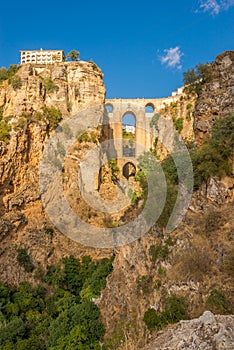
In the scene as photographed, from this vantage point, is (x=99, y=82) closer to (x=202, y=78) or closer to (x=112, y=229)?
(x=202, y=78)

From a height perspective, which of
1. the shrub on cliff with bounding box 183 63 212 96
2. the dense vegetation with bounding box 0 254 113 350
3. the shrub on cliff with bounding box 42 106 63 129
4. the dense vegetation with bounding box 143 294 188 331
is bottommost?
the dense vegetation with bounding box 0 254 113 350

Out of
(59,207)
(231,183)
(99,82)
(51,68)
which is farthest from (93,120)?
(231,183)

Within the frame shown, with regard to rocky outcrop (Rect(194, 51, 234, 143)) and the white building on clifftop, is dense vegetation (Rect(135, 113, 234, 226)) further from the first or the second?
the white building on clifftop

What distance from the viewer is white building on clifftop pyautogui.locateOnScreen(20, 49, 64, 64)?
37484 mm

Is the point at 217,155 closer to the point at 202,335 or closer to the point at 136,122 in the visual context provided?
the point at 202,335

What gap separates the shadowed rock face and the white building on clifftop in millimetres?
32505

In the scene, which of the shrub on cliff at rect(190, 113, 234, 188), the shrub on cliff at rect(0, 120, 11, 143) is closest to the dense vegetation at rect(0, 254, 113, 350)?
the shrub on cliff at rect(0, 120, 11, 143)

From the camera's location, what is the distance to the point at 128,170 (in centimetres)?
3853

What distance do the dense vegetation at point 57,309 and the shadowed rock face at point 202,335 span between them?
27.2 feet

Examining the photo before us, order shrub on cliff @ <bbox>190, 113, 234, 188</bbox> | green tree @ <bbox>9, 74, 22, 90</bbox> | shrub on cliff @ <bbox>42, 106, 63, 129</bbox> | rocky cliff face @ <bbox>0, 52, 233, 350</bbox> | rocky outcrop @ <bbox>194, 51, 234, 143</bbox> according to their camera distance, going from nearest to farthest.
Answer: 1. rocky cliff face @ <bbox>0, 52, 233, 350</bbox>
2. shrub on cliff @ <bbox>190, 113, 234, 188</bbox>
3. rocky outcrop @ <bbox>194, 51, 234, 143</bbox>
4. shrub on cliff @ <bbox>42, 106, 63, 129</bbox>
5. green tree @ <bbox>9, 74, 22, 90</bbox>

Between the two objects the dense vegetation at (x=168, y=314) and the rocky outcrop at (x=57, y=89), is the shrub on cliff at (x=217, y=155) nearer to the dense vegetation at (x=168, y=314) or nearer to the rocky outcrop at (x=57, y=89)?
the dense vegetation at (x=168, y=314)

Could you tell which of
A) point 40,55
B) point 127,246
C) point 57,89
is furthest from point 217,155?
point 40,55

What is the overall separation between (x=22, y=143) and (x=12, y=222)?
6715 millimetres

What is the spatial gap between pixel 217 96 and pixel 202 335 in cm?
1926
